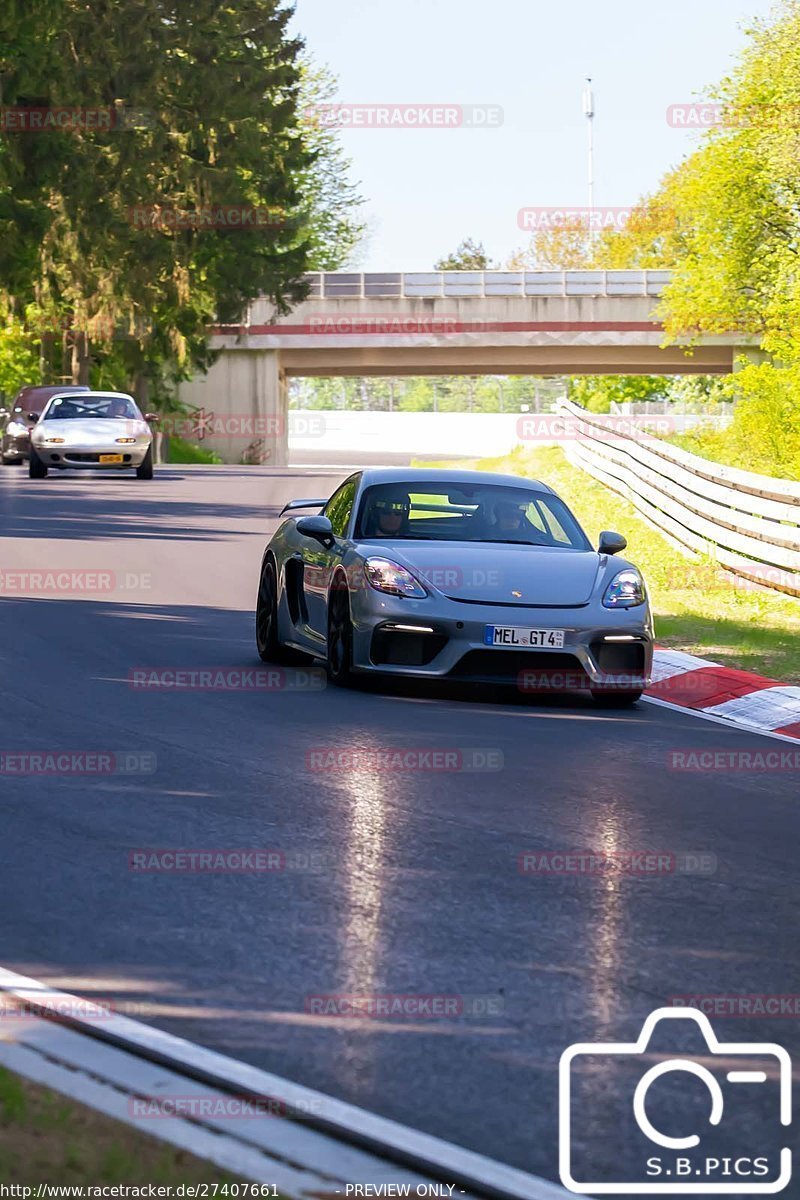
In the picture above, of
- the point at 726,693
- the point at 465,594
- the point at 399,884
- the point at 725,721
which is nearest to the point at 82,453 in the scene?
the point at 726,693

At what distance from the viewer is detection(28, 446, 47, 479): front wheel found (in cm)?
3750

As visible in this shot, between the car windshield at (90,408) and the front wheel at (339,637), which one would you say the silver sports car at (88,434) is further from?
the front wheel at (339,637)

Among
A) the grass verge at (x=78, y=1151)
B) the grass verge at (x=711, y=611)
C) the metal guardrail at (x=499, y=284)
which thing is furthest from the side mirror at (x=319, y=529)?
the metal guardrail at (x=499, y=284)

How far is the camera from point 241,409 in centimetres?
8362

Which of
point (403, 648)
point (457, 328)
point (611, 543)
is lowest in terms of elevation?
point (403, 648)

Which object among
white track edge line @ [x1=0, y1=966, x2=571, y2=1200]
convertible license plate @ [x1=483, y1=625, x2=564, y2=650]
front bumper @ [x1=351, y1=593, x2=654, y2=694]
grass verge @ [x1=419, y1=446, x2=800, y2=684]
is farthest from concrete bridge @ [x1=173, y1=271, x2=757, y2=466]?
white track edge line @ [x1=0, y1=966, x2=571, y2=1200]

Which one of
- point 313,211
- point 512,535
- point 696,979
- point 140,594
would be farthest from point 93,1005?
point 313,211

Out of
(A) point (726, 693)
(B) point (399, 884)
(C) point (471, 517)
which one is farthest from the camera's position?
(C) point (471, 517)

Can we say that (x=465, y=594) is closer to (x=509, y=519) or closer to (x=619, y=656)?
(x=619, y=656)

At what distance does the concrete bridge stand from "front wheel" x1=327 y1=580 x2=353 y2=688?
63.1 meters

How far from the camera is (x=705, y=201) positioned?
55.9 meters

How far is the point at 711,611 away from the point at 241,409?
67.3m

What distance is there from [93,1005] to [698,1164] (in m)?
1.72

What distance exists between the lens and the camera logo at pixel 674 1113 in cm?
417
